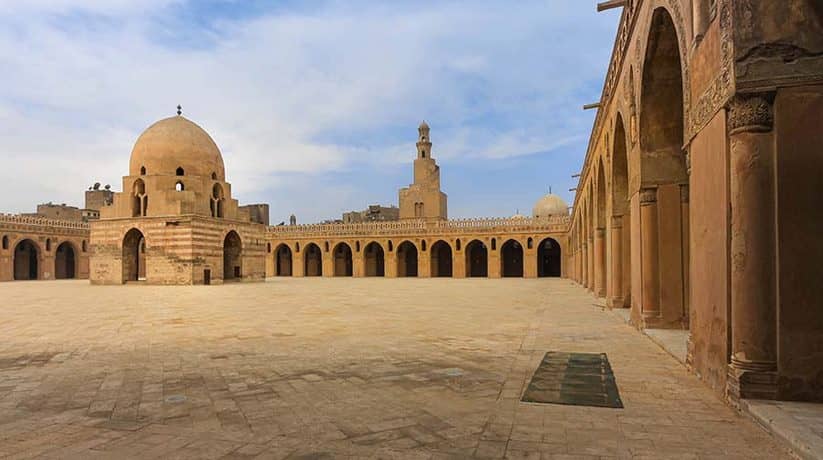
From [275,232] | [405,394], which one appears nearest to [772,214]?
[405,394]

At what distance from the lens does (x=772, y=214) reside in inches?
182

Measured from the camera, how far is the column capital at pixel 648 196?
9.25 metres

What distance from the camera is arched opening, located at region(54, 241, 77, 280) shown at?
4506cm

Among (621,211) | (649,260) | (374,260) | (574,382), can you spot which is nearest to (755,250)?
(574,382)

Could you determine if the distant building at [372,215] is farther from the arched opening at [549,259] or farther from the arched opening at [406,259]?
the arched opening at [549,259]

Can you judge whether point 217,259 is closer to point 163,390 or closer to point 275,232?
point 275,232

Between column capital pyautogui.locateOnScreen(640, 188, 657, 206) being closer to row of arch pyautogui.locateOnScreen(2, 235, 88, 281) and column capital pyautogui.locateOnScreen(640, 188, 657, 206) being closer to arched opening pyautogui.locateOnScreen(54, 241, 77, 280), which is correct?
row of arch pyautogui.locateOnScreen(2, 235, 88, 281)

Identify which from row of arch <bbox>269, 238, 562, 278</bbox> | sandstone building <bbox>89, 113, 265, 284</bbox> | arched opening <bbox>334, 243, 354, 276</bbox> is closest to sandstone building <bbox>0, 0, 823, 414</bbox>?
sandstone building <bbox>89, 113, 265, 284</bbox>

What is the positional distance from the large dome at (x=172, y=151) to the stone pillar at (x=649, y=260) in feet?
89.8

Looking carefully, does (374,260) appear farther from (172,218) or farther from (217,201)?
(172,218)

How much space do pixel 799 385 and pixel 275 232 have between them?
4697cm

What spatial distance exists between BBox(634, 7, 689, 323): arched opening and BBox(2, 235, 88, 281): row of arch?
42526 millimetres

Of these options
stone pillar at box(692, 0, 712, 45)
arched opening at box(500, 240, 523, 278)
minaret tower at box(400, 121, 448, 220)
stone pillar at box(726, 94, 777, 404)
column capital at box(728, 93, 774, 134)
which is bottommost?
arched opening at box(500, 240, 523, 278)

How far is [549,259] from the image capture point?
4744cm
